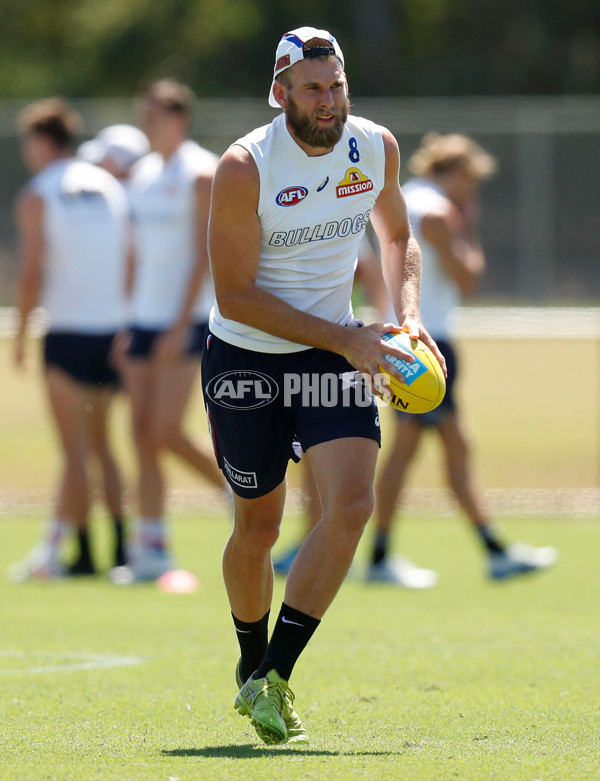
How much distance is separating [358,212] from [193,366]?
4009 mm

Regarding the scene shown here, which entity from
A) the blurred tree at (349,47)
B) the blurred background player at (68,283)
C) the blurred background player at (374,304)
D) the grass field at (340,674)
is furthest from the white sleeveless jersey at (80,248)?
the blurred tree at (349,47)

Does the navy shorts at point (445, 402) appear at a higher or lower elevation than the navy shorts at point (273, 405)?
lower

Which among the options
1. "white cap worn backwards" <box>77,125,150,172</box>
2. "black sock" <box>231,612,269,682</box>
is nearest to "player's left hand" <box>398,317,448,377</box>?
"black sock" <box>231,612,269,682</box>

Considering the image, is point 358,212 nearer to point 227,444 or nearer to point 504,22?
point 227,444

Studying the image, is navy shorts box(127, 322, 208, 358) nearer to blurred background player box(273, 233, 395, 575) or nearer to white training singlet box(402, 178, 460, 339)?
blurred background player box(273, 233, 395, 575)

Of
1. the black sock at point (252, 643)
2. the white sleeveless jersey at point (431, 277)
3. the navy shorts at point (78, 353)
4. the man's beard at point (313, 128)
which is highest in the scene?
the man's beard at point (313, 128)

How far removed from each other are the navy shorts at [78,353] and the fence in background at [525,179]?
6127 millimetres

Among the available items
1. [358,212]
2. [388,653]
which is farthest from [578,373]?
[358,212]

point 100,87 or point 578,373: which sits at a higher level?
point 100,87

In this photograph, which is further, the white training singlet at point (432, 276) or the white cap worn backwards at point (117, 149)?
the white cap worn backwards at point (117, 149)

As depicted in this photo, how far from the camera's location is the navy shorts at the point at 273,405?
478 centimetres

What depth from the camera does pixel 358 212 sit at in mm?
4898

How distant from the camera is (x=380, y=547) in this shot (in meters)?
8.87

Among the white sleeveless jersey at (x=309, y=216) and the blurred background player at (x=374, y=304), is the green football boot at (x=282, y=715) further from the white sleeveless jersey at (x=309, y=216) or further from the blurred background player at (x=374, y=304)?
the blurred background player at (x=374, y=304)
